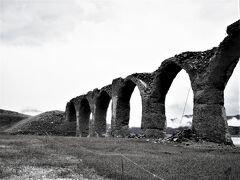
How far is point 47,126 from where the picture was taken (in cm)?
2564

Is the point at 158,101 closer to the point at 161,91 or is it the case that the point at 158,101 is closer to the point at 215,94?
the point at 161,91

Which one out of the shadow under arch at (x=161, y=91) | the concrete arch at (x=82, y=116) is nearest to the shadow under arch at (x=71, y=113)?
the concrete arch at (x=82, y=116)

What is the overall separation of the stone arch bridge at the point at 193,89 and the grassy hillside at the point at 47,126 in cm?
484

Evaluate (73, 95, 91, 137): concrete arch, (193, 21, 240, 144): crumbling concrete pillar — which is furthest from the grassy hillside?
(193, 21, 240, 144): crumbling concrete pillar

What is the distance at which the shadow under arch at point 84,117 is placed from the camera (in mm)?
25069

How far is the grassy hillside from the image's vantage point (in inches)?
945

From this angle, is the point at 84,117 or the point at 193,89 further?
the point at 84,117

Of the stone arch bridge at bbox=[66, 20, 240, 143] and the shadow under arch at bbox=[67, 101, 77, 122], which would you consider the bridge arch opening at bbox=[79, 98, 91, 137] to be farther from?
the stone arch bridge at bbox=[66, 20, 240, 143]

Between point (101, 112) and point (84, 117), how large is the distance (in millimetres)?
4891

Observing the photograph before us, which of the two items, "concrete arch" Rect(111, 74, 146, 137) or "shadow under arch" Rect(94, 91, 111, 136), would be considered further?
"shadow under arch" Rect(94, 91, 111, 136)

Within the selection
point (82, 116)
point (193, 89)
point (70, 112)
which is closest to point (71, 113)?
point (70, 112)

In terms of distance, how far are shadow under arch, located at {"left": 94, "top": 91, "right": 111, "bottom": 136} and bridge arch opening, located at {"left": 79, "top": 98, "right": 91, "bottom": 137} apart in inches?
156

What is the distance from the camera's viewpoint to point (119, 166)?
442 centimetres

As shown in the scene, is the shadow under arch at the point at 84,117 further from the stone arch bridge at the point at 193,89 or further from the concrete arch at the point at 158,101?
the concrete arch at the point at 158,101
